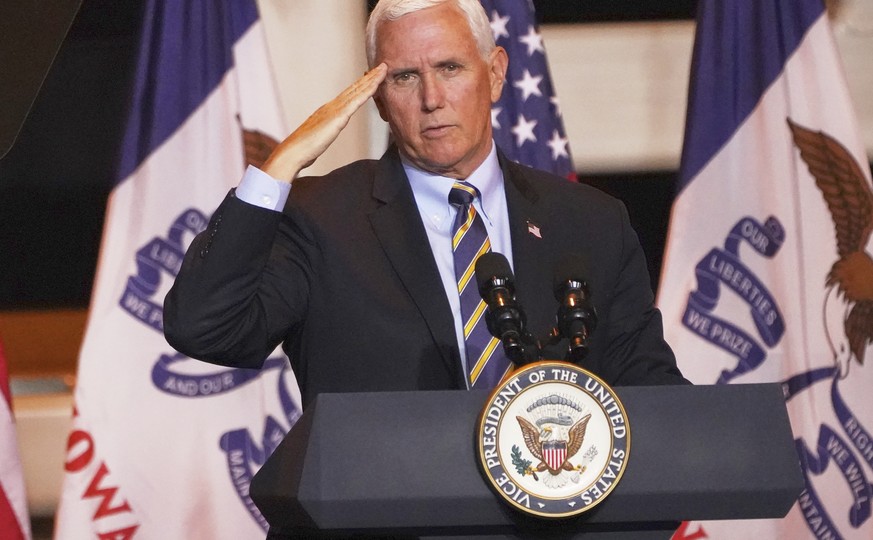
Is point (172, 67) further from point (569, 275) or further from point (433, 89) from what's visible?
point (569, 275)

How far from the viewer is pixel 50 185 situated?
4184 millimetres

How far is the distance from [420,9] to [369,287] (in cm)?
51

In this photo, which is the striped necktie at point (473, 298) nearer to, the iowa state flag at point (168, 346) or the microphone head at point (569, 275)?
the microphone head at point (569, 275)

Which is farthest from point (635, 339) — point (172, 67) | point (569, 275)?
point (172, 67)

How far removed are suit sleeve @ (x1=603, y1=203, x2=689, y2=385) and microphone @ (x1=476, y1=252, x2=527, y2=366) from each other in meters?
0.52

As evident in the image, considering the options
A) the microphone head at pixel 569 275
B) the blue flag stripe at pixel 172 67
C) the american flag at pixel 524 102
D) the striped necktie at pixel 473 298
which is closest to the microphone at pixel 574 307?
the microphone head at pixel 569 275

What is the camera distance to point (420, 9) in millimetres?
2078

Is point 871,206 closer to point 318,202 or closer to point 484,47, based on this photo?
point 484,47

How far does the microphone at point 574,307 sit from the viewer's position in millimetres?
1504

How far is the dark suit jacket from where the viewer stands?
1.73 metres

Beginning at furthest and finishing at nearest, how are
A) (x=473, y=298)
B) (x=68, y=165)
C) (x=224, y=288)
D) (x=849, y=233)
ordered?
(x=68, y=165) → (x=849, y=233) → (x=473, y=298) → (x=224, y=288)

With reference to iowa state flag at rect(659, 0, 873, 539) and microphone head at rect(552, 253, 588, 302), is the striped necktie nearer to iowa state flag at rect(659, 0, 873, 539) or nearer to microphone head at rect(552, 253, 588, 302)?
microphone head at rect(552, 253, 588, 302)

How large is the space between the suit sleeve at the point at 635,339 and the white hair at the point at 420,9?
47 centimetres

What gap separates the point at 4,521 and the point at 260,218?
2.04m
